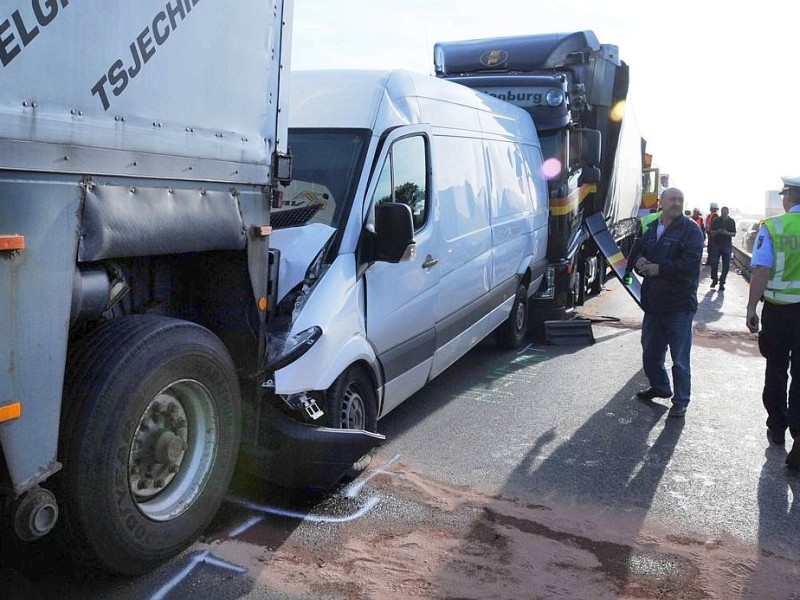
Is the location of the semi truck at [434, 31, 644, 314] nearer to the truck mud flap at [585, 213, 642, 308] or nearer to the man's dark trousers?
the truck mud flap at [585, 213, 642, 308]

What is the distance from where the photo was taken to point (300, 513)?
411cm

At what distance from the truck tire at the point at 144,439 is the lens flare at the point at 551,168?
6.55 m

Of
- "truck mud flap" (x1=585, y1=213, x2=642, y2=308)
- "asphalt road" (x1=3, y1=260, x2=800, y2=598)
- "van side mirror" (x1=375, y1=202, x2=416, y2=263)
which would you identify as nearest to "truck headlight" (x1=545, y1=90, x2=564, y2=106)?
"truck mud flap" (x1=585, y1=213, x2=642, y2=308)

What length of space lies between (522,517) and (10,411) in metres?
2.68

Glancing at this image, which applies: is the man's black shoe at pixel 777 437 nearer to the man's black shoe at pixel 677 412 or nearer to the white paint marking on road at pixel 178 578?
the man's black shoe at pixel 677 412

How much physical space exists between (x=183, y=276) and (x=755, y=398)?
17.2ft

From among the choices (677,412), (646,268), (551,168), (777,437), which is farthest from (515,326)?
(777,437)

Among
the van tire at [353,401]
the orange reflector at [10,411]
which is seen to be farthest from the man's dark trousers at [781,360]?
the orange reflector at [10,411]

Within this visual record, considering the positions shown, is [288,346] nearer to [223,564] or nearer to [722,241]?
[223,564]

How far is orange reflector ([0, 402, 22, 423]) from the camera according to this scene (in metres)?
2.48

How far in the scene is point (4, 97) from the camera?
2422mm

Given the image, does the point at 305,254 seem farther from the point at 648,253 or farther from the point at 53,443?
the point at 648,253

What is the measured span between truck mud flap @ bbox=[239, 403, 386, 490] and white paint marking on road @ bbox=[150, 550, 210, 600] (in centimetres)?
52

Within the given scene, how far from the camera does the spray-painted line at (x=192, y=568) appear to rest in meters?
3.24
